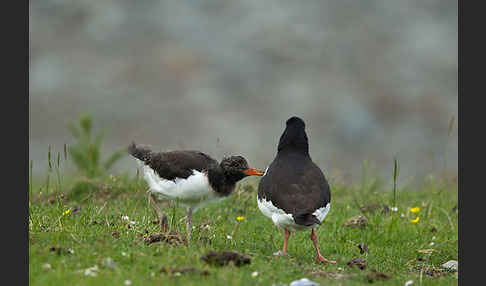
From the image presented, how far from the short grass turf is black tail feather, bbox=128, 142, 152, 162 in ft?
2.94

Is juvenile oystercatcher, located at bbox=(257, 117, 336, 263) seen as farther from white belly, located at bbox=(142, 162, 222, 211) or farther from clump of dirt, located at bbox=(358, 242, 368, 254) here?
clump of dirt, located at bbox=(358, 242, 368, 254)

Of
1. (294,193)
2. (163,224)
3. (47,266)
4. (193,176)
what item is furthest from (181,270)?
(193,176)

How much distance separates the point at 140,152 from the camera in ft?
34.1

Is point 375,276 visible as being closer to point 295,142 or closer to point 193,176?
point 295,142

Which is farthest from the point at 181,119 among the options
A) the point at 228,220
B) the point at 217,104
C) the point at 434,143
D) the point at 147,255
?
the point at 147,255

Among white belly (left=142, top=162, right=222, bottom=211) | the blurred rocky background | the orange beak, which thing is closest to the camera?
white belly (left=142, top=162, right=222, bottom=211)

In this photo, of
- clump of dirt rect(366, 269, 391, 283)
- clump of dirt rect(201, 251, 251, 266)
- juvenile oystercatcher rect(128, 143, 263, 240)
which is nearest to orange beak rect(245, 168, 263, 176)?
juvenile oystercatcher rect(128, 143, 263, 240)

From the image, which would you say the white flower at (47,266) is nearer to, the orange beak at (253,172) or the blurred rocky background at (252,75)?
the orange beak at (253,172)

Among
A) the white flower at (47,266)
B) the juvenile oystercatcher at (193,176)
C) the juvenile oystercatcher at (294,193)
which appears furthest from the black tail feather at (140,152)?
the white flower at (47,266)

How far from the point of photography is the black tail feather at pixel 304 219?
8148 millimetres

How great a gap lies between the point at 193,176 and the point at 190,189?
7.6 inches

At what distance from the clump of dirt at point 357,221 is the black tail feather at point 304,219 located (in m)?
3.16

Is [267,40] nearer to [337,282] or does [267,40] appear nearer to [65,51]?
[65,51]

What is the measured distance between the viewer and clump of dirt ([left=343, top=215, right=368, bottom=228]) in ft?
36.7
